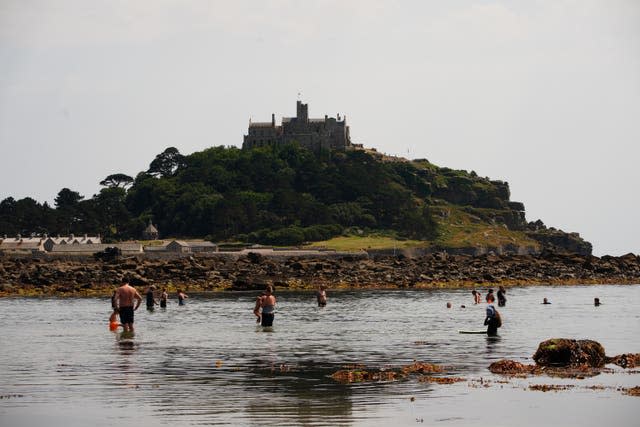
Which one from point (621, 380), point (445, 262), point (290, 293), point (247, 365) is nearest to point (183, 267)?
point (290, 293)


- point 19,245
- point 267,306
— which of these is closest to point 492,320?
point 267,306

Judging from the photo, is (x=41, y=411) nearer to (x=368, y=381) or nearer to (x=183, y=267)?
(x=368, y=381)

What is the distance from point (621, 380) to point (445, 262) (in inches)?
4302

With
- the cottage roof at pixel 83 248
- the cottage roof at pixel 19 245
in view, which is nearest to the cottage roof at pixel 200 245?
the cottage roof at pixel 83 248

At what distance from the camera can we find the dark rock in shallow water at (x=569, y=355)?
102 ft

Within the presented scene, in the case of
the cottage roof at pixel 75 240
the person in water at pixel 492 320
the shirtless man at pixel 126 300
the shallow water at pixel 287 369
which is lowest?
the shallow water at pixel 287 369

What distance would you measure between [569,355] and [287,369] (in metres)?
8.41

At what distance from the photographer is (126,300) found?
137ft

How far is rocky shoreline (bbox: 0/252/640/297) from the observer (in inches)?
3979

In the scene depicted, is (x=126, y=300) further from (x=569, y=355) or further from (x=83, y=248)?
(x=83, y=248)

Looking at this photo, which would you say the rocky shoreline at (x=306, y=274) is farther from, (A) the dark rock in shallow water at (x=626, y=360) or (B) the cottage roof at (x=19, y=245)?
(A) the dark rock in shallow water at (x=626, y=360)

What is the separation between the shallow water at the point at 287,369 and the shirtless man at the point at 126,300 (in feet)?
3.62

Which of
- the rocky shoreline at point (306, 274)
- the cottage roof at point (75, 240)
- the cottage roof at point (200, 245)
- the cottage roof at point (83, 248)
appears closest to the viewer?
the rocky shoreline at point (306, 274)

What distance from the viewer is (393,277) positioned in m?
115
